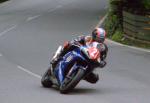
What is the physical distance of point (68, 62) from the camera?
15633 mm

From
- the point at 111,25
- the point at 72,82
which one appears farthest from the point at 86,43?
the point at 111,25

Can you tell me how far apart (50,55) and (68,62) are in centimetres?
904

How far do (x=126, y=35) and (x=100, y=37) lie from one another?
50.1 feet

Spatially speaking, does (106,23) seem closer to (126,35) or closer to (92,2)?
(126,35)

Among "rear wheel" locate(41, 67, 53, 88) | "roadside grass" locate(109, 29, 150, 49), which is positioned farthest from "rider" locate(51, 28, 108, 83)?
"roadside grass" locate(109, 29, 150, 49)

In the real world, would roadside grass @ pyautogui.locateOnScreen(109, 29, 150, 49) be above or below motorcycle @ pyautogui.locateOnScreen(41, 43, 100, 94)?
below

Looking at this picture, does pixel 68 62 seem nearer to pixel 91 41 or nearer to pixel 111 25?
pixel 91 41

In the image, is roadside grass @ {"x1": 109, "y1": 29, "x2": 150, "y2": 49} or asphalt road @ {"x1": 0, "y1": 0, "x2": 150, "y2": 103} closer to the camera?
asphalt road @ {"x1": 0, "y1": 0, "x2": 150, "y2": 103}

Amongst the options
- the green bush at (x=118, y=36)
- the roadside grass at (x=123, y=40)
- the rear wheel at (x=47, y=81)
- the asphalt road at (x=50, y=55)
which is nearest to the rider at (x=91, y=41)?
the rear wheel at (x=47, y=81)

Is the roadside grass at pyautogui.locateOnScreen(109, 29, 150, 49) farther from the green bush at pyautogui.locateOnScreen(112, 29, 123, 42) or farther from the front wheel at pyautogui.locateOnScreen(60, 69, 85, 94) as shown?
the front wheel at pyautogui.locateOnScreen(60, 69, 85, 94)

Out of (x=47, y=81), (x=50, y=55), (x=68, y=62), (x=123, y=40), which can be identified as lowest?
(x=123, y=40)

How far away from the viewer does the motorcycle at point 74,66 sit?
15211 millimetres

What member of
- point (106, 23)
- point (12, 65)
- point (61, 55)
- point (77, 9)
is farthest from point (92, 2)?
point (61, 55)

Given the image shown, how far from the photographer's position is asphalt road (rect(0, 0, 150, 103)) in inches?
598
